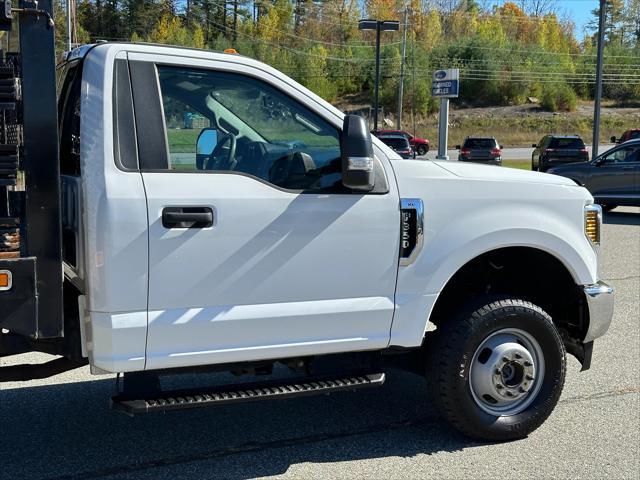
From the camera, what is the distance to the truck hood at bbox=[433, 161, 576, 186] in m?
4.50

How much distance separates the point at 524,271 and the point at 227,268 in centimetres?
209

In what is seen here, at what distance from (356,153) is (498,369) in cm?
159

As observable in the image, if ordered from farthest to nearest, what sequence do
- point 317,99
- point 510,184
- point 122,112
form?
point 510,184
point 317,99
point 122,112

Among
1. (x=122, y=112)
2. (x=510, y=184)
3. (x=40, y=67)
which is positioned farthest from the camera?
(x=510, y=184)

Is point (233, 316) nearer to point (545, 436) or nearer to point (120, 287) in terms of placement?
point (120, 287)

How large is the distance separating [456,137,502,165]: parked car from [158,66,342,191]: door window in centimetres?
3197

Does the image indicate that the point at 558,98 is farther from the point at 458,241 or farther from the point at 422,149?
the point at 458,241

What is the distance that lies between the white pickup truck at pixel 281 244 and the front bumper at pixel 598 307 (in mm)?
12

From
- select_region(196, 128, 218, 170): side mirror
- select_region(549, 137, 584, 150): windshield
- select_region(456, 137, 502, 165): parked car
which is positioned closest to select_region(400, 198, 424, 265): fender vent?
select_region(196, 128, 218, 170): side mirror

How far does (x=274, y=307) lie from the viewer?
3.98 meters

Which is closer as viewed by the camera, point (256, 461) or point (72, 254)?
point (72, 254)

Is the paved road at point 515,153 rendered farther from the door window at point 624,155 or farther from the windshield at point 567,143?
the door window at point 624,155

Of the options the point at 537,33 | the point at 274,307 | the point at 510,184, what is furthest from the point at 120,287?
the point at 537,33

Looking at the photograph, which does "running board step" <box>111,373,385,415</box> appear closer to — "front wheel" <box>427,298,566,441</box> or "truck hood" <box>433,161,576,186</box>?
"front wheel" <box>427,298,566,441</box>
